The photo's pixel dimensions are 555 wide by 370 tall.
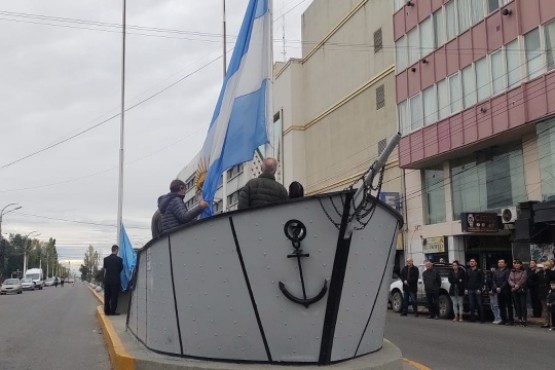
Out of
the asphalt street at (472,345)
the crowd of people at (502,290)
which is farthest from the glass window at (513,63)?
the asphalt street at (472,345)

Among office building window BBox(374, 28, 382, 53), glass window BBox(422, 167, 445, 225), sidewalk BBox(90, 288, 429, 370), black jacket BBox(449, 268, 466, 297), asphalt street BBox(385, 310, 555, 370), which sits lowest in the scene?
asphalt street BBox(385, 310, 555, 370)

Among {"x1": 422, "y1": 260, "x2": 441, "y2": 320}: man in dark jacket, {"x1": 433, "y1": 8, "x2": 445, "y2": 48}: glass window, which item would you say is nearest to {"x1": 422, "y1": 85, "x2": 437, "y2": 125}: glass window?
{"x1": 433, "y1": 8, "x2": 445, "y2": 48}: glass window

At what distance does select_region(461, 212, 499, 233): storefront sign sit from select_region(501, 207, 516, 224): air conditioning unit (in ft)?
2.21

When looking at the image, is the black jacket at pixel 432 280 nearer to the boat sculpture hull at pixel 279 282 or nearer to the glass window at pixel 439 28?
the boat sculpture hull at pixel 279 282

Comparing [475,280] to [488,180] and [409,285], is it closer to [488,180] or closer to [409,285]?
[409,285]

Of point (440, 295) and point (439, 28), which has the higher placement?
point (439, 28)

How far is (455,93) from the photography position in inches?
931

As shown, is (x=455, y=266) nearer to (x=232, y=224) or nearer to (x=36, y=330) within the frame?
(x=36, y=330)

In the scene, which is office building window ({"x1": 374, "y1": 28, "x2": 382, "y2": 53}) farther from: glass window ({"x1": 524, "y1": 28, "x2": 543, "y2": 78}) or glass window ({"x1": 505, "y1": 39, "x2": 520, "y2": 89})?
glass window ({"x1": 524, "y1": 28, "x2": 543, "y2": 78})

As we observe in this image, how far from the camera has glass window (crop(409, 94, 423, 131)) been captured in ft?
85.9

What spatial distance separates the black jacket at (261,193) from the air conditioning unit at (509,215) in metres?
A: 17.7

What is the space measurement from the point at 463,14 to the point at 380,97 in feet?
29.4

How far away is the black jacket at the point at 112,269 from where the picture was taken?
12234mm

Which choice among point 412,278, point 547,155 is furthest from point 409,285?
point 547,155
